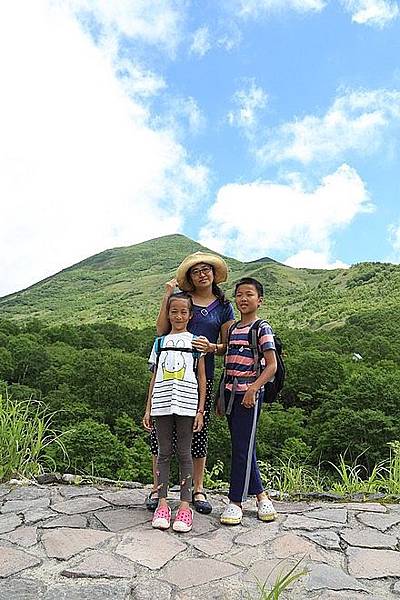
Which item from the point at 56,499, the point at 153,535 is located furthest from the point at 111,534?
the point at 56,499

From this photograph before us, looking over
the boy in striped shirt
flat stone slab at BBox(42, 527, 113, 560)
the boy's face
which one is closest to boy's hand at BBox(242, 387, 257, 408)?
the boy in striped shirt

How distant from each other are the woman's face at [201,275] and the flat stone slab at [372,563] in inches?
55.3

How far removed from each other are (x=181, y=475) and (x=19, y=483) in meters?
1.26

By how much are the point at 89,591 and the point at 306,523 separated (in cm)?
127

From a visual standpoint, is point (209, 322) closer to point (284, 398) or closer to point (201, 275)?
point (201, 275)

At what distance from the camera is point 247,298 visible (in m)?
3.26

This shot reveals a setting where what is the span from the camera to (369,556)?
2.86 m

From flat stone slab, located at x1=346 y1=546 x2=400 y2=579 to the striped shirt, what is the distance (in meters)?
0.89

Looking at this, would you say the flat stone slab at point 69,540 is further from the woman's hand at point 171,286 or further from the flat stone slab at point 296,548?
the woman's hand at point 171,286

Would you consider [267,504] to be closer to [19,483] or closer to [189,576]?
[189,576]

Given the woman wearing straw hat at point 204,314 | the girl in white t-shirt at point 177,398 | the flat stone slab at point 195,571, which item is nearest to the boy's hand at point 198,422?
the girl in white t-shirt at point 177,398

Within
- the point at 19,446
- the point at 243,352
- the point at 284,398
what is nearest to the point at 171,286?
the point at 243,352

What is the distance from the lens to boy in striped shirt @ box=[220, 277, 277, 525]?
10.5 feet

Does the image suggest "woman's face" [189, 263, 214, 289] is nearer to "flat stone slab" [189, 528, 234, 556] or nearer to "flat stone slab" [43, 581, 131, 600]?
"flat stone slab" [189, 528, 234, 556]
